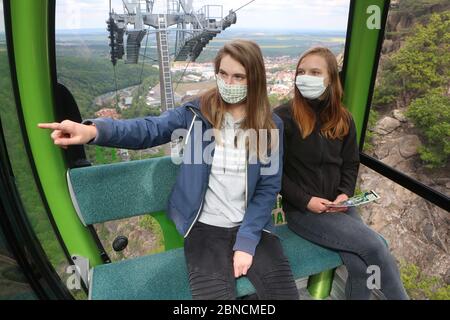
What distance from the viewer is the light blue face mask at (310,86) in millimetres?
1771

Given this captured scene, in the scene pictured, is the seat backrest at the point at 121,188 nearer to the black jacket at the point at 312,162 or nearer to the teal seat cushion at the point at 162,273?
the teal seat cushion at the point at 162,273

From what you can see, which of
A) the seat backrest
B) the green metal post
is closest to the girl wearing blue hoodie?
the seat backrest

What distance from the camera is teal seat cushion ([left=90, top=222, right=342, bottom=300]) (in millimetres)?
1481

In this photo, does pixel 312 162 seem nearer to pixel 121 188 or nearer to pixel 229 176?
pixel 229 176

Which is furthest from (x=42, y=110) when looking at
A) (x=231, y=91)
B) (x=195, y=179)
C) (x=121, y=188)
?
(x=231, y=91)

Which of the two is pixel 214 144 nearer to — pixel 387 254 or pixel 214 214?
pixel 214 214

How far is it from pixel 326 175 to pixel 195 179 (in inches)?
33.2

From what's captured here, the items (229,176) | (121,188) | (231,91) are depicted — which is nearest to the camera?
(231,91)

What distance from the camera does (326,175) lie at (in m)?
1.93

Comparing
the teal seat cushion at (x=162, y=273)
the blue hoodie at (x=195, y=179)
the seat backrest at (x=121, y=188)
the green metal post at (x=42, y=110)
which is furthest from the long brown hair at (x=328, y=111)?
the green metal post at (x=42, y=110)

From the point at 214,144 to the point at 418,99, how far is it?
2346mm

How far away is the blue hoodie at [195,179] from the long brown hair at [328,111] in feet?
0.68

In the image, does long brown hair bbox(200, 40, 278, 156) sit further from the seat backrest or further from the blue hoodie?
the seat backrest
